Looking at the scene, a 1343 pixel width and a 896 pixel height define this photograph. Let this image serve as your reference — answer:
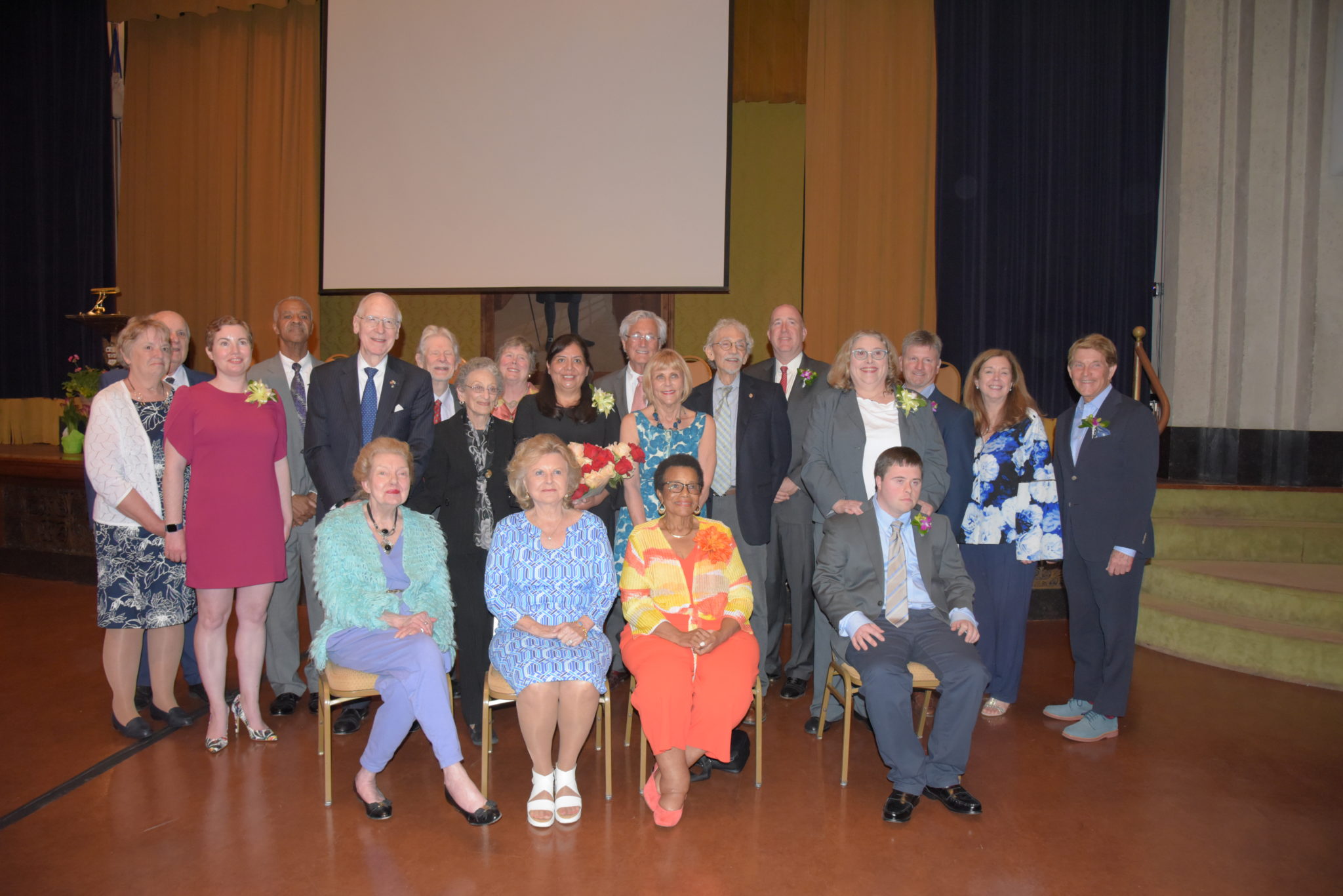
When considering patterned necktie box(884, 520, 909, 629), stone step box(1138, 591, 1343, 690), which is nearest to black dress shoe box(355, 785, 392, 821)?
patterned necktie box(884, 520, 909, 629)

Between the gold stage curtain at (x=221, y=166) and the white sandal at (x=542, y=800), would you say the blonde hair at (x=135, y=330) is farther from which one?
the gold stage curtain at (x=221, y=166)

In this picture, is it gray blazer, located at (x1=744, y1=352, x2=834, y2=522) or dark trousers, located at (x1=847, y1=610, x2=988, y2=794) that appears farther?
gray blazer, located at (x1=744, y1=352, x2=834, y2=522)

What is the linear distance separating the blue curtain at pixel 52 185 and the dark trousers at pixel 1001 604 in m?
9.47

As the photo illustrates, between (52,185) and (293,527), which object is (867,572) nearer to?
(293,527)

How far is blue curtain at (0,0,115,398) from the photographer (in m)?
9.02

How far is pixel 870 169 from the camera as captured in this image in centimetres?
746

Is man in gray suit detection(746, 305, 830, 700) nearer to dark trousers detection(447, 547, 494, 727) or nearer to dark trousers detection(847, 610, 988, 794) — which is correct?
dark trousers detection(847, 610, 988, 794)

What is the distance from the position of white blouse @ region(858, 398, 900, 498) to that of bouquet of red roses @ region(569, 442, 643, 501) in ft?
3.26

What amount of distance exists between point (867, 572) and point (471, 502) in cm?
164

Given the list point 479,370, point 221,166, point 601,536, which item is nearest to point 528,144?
point 221,166

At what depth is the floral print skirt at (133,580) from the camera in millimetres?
3451

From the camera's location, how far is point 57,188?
919 centimetres

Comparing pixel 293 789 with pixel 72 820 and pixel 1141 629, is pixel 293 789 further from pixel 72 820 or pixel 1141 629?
pixel 1141 629

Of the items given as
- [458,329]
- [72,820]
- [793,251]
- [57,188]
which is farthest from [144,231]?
[72,820]
